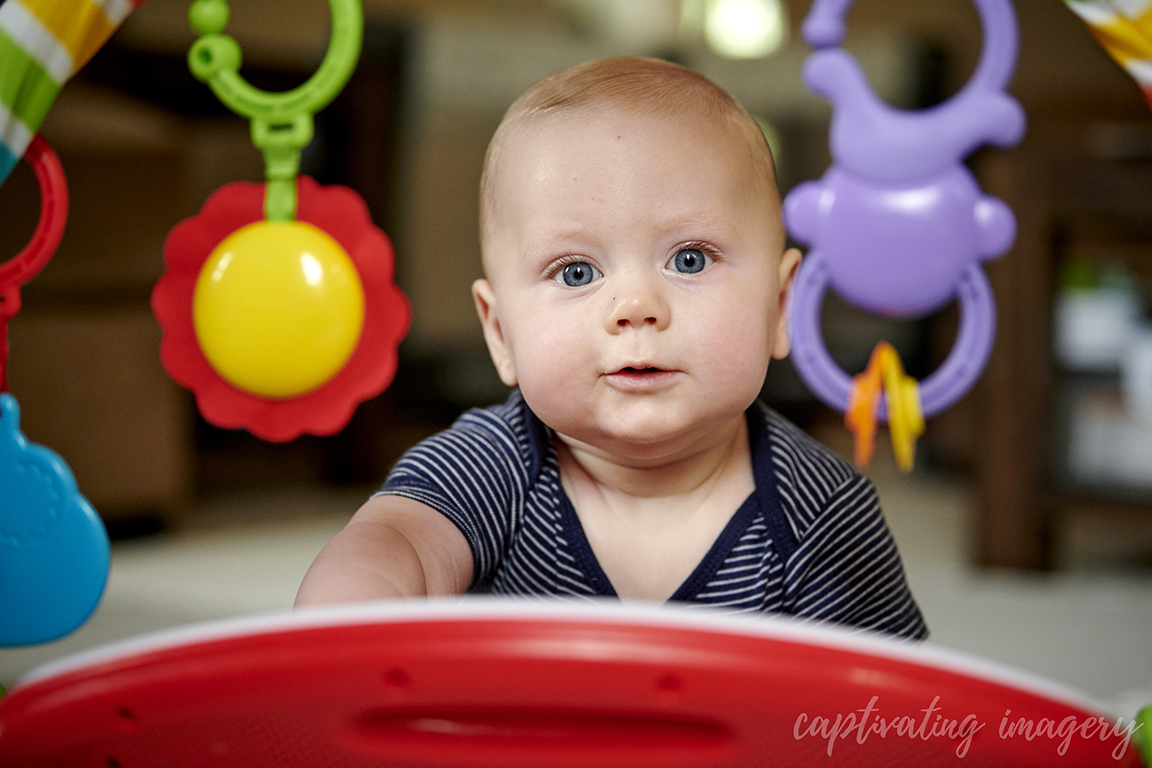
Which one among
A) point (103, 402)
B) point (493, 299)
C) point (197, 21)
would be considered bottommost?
point (103, 402)

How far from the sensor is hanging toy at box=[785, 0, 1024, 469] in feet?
1.98

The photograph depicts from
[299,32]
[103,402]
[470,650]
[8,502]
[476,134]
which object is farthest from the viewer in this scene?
[299,32]

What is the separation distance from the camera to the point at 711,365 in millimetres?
496

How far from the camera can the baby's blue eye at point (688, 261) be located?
504 mm

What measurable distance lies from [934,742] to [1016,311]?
1139 millimetres

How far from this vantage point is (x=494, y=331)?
Result: 583 millimetres

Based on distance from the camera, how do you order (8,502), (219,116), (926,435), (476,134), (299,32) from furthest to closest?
1. (299,32)
2. (476,134)
3. (926,435)
4. (219,116)
5. (8,502)

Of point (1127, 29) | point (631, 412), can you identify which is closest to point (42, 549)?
point (631, 412)

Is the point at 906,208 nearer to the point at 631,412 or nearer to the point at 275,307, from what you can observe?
the point at 631,412

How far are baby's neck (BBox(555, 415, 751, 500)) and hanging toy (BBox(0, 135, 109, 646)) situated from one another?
241 millimetres

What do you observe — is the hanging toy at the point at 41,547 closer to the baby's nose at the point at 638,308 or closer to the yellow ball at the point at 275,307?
the yellow ball at the point at 275,307

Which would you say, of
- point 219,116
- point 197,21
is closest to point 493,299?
point 197,21

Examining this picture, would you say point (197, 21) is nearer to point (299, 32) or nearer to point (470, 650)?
point (470, 650)

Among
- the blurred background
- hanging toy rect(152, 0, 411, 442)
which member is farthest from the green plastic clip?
the blurred background
